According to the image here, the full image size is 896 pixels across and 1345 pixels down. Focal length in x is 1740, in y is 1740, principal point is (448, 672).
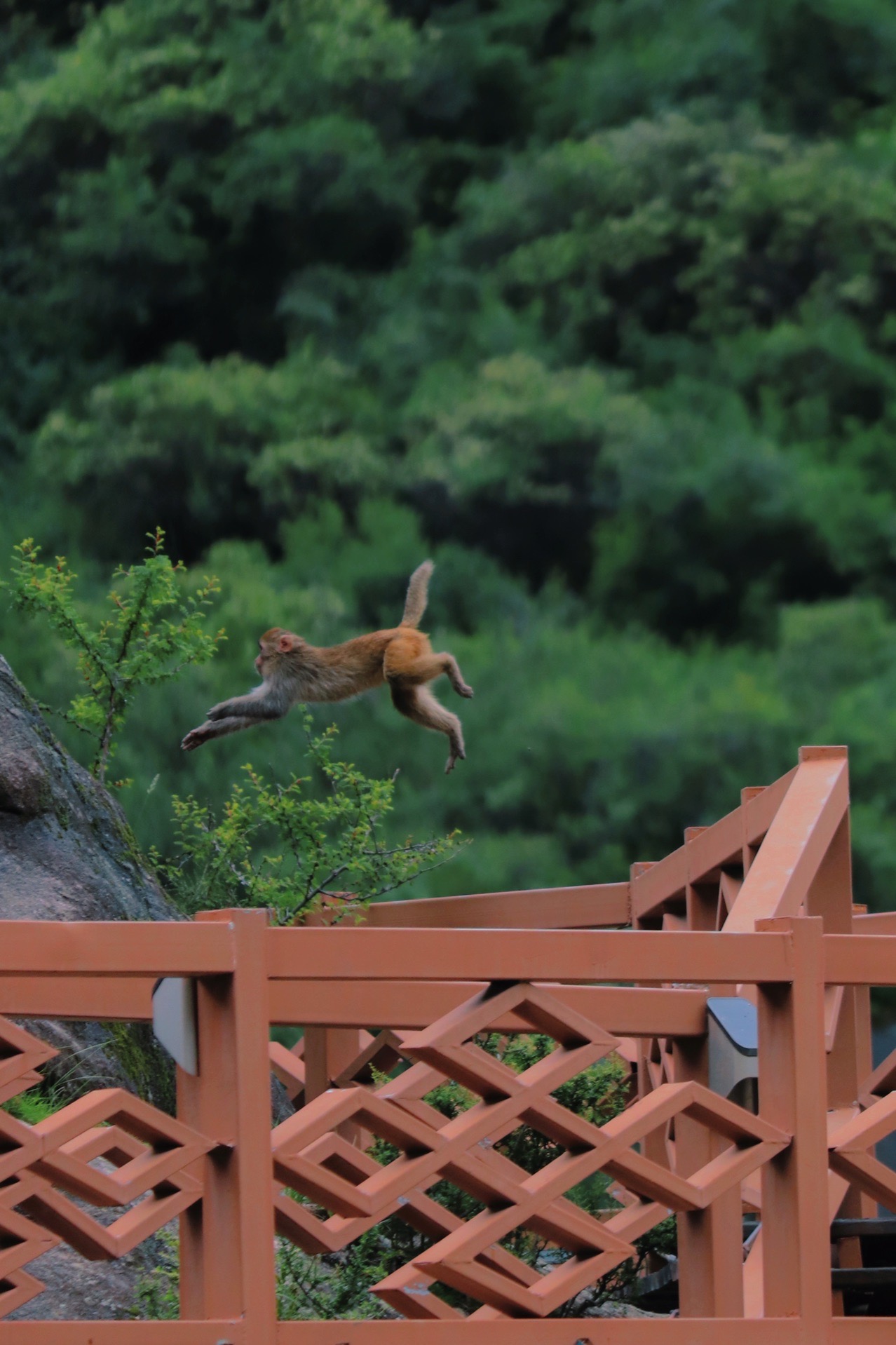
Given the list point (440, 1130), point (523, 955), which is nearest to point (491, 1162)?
point (440, 1130)

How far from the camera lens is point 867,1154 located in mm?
2514

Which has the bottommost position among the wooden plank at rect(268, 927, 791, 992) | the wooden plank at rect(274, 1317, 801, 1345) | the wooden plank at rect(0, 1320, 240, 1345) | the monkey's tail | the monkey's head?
the wooden plank at rect(274, 1317, 801, 1345)

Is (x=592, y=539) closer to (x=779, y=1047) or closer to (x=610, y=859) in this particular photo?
(x=610, y=859)

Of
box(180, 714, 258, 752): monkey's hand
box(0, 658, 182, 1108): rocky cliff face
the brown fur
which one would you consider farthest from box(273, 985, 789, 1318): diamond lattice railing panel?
the brown fur

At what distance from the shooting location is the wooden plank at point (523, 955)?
7.56 ft

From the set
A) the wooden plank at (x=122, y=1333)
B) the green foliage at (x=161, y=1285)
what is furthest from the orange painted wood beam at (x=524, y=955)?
the green foliage at (x=161, y=1285)

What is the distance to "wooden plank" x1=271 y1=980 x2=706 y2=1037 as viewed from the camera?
238 cm

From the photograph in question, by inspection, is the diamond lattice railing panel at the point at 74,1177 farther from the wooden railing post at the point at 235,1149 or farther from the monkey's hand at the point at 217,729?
the monkey's hand at the point at 217,729

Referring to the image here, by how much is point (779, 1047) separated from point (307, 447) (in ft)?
57.0

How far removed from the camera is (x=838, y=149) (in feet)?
67.6

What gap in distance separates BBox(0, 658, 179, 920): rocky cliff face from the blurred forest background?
11305 millimetres

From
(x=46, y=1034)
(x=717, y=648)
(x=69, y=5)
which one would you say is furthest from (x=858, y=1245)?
(x=69, y=5)

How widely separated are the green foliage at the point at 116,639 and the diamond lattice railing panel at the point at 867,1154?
4.86 metres

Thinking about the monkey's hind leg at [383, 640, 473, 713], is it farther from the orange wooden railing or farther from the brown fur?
the orange wooden railing
